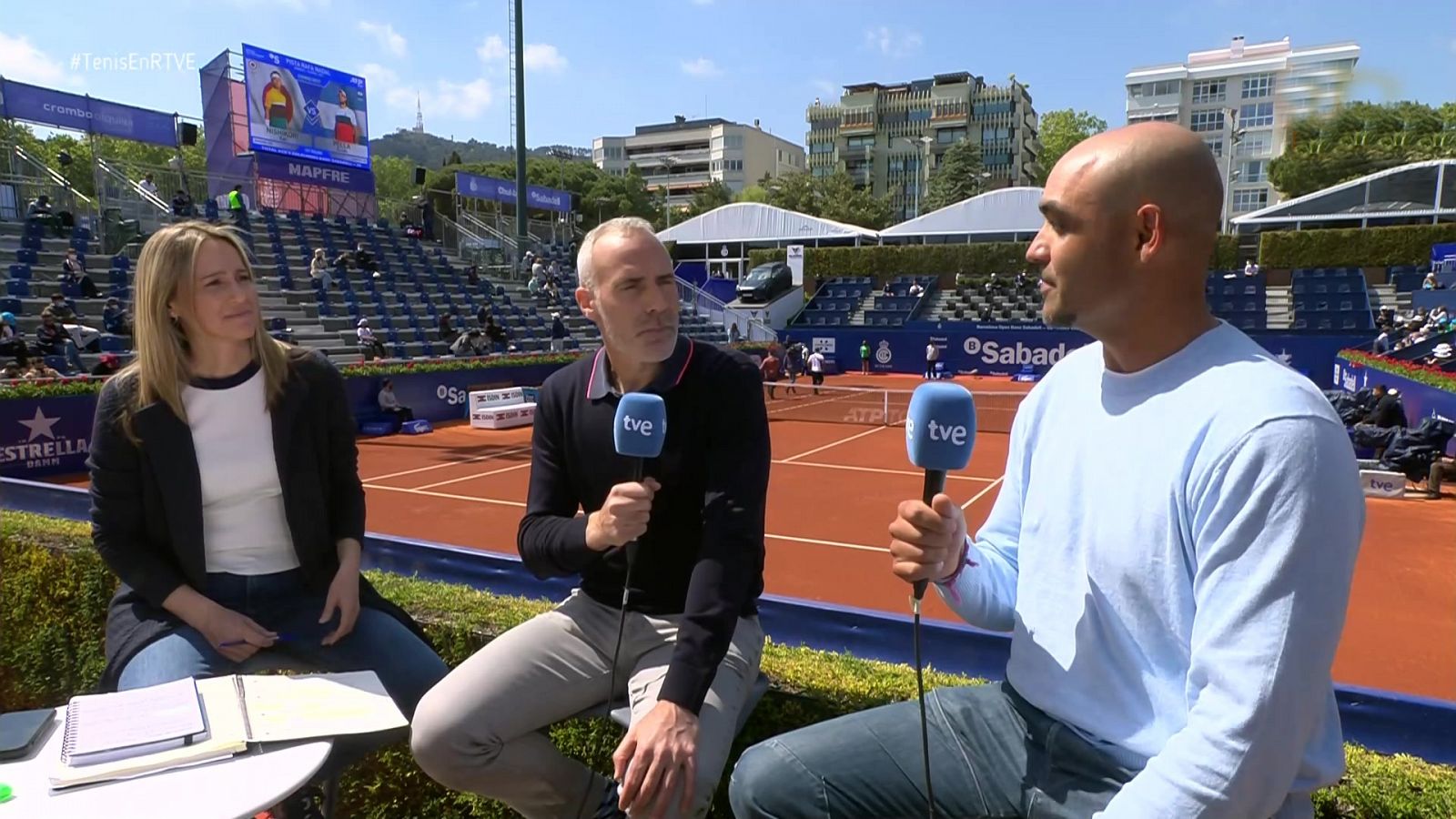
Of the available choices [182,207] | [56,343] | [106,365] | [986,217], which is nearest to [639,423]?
[106,365]

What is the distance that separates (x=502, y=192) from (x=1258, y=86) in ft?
292

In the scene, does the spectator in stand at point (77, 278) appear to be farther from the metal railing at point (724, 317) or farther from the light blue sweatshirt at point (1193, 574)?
the light blue sweatshirt at point (1193, 574)

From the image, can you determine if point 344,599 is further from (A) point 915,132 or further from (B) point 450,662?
(A) point 915,132

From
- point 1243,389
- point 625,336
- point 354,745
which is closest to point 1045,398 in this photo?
point 1243,389

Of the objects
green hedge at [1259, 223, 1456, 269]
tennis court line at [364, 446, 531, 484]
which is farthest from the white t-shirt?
green hedge at [1259, 223, 1456, 269]

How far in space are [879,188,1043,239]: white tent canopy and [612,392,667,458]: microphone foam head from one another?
127 ft

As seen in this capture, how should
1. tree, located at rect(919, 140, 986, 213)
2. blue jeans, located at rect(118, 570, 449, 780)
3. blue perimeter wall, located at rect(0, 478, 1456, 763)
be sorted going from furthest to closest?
tree, located at rect(919, 140, 986, 213) → blue perimeter wall, located at rect(0, 478, 1456, 763) → blue jeans, located at rect(118, 570, 449, 780)

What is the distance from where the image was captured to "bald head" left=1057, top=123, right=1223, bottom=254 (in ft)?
5.39

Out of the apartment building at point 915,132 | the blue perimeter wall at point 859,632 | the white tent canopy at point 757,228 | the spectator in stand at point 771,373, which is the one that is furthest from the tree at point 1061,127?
the blue perimeter wall at point 859,632

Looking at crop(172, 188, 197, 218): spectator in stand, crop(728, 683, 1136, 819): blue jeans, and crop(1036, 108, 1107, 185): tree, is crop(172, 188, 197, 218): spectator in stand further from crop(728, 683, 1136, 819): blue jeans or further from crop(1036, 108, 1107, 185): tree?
crop(1036, 108, 1107, 185): tree

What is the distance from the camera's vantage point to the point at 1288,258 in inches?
1378

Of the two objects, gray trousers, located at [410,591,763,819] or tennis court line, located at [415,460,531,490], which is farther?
tennis court line, located at [415,460,531,490]

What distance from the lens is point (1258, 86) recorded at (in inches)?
3541

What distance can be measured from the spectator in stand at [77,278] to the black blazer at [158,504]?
18.3m
